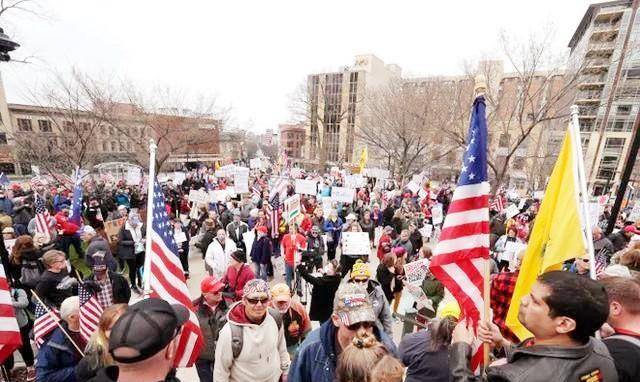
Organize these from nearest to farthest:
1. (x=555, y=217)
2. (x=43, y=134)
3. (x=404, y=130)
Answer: (x=555, y=217) < (x=43, y=134) < (x=404, y=130)

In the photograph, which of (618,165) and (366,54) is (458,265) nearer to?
(618,165)

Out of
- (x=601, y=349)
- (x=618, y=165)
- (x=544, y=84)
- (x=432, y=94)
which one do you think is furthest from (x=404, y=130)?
(x=618, y=165)

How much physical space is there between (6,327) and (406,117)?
25155mm

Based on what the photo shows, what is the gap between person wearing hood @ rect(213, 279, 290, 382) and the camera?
9.79 feet

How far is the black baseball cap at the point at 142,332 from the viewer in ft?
5.01

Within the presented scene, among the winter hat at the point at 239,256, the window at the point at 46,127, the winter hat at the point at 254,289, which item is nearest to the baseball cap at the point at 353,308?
the winter hat at the point at 254,289

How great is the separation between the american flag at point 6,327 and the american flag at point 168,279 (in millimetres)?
1069

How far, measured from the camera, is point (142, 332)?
1579 mm

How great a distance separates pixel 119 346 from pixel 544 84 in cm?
1757

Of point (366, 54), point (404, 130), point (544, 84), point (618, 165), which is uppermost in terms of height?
point (366, 54)

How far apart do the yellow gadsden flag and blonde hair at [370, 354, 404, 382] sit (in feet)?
5.38

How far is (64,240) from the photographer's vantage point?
6641mm

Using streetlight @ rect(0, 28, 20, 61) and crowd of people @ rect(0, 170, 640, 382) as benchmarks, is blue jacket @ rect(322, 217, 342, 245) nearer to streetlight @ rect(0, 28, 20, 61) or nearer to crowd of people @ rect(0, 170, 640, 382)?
crowd of people @ rect(0, 170, 640, 382)

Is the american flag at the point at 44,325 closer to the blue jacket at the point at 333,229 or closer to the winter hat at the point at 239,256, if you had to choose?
the winter hat at the point at 239,256
